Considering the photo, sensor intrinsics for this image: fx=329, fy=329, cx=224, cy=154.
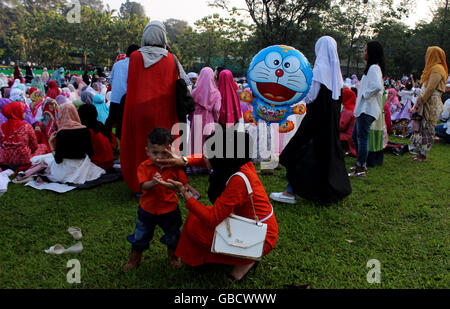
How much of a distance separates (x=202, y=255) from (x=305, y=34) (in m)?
24.4

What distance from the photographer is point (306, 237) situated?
3.21 m

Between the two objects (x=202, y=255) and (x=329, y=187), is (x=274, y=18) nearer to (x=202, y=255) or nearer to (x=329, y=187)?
(x=329, y=187)

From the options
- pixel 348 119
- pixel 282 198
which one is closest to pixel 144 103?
pixel 282 198

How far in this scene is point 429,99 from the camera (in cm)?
595

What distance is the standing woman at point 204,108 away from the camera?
5055 millimetres

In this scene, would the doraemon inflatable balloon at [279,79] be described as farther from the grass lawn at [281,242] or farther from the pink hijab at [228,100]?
the grass lawn at [281,242]

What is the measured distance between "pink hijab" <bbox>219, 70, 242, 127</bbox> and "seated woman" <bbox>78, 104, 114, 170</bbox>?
1.89 meters

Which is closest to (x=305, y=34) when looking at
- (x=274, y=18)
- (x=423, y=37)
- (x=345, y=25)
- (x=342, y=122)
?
(x=274, y=18)

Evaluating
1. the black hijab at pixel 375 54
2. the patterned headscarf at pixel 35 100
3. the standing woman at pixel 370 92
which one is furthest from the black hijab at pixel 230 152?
the patterned headscarf at pixel 35 100

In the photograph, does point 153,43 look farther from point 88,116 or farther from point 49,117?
point 49,117

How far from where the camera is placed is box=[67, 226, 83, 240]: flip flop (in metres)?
3.15

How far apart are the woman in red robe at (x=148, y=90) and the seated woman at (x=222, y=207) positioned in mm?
1321

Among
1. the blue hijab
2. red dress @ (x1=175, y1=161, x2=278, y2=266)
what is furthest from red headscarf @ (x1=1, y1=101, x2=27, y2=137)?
red dress @ (x1=175, y1=161, x2=278, y2=266)
